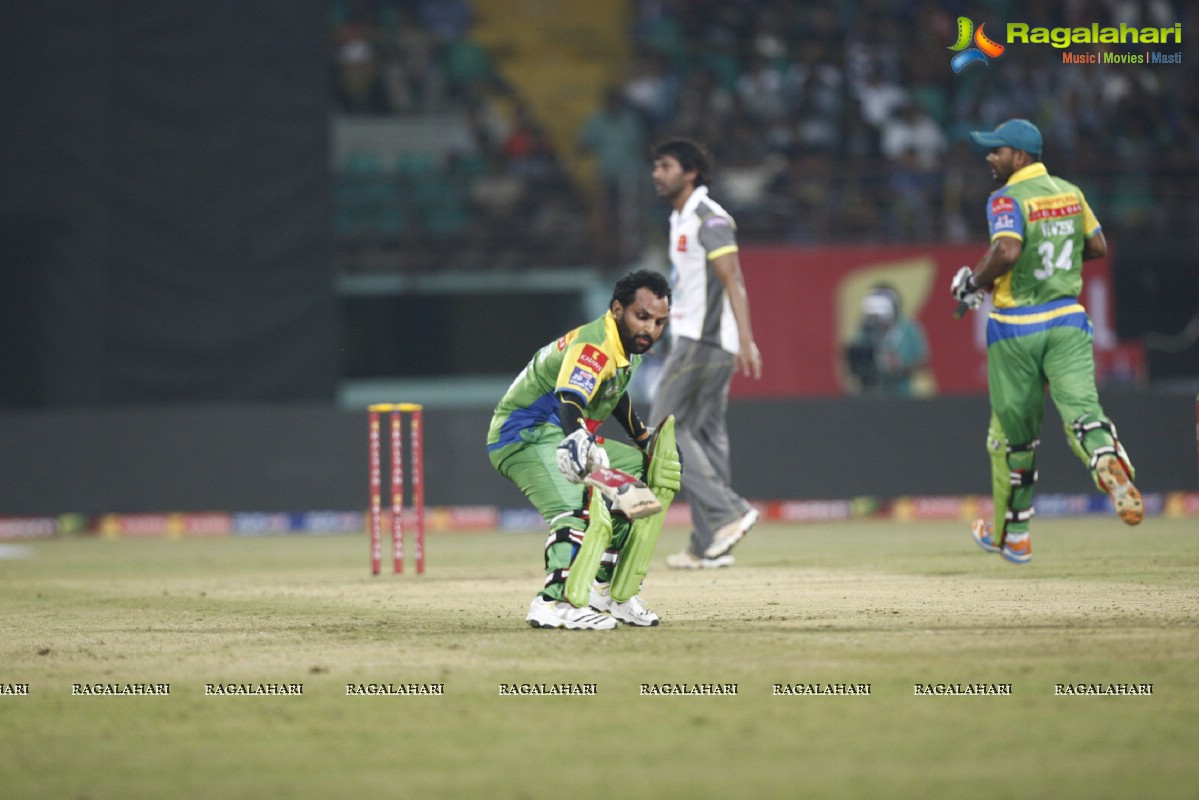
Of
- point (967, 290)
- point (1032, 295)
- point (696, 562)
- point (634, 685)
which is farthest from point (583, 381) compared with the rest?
point (696, 562)

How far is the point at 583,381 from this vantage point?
22.0 ft

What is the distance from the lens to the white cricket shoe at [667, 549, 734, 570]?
1029 centimetres

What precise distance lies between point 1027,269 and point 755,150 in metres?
10.8

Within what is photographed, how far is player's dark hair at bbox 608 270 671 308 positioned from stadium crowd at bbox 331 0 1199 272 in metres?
10.8

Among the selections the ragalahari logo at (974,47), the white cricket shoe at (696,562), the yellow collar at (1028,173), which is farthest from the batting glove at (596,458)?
the ragalahari logo at (974,47)

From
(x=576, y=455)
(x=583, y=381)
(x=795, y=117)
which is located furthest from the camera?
(x=795, y=117)

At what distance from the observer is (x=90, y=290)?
16000 millimetres

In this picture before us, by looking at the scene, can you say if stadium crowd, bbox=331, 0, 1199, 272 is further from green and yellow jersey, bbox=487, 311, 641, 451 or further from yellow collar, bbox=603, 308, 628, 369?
yellow collar, bbox=603, 308, 628, 369

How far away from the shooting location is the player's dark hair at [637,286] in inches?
272

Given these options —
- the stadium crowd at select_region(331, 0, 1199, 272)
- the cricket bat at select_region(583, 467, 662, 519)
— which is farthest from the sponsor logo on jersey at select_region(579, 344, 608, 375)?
the stadium crowd at select_region(331, 0, 1199, 272)

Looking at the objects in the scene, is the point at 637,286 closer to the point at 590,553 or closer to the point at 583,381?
the point at 583,381

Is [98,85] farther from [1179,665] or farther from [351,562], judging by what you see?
[1179,665]

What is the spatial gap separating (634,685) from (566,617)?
4.99ft

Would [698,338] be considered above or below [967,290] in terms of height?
below
